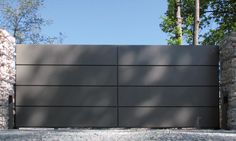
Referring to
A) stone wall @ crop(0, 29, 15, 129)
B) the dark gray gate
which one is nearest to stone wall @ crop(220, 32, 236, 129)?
the dark gray gate

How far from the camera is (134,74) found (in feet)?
31.9

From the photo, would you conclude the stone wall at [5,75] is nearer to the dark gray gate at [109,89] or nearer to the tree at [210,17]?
the dark gray gate at [109,89]

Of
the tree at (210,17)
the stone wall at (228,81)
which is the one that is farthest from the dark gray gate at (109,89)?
the tree at (210,17)

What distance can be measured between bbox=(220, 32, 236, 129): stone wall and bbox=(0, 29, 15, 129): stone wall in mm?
4514

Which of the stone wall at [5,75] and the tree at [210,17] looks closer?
the stone wall at [5,75]

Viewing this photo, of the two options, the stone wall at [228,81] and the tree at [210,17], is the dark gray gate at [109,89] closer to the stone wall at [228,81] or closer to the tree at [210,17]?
the stone wall at [228,81]

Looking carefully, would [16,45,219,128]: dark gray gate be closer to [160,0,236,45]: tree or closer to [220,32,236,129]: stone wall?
[220,32,236,129]: stone wall

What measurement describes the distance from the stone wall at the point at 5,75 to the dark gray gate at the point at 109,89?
278 mm

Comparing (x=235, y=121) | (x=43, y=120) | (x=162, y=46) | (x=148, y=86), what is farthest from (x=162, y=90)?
(x=43, y=120)

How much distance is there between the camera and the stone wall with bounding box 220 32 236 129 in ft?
30.2

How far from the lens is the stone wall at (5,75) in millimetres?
9195

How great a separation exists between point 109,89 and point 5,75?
7.21ft

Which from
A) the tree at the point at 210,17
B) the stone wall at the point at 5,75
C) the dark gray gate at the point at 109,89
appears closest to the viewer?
the stone wall at the point at 5,75

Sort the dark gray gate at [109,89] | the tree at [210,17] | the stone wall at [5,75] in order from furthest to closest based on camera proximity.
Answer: the tree at [210,17] < the dark gray gate at [109,89] < the stone wall at [5,75]
